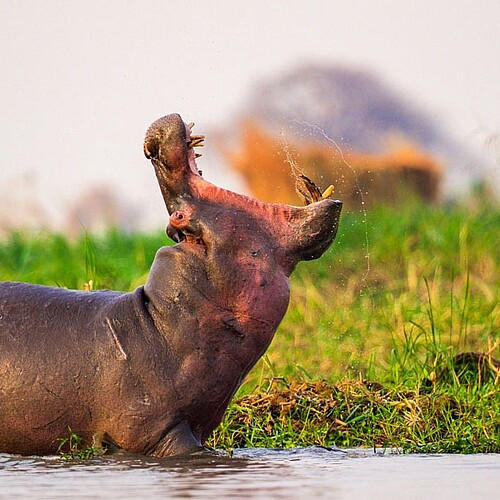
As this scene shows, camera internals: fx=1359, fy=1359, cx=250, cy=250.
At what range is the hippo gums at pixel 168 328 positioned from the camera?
491cm

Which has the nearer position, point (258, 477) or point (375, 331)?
point (258, 477)

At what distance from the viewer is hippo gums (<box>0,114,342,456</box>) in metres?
4.91

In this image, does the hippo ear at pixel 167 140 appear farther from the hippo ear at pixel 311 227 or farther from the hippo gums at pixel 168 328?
the hippo ear at pixel 311 227

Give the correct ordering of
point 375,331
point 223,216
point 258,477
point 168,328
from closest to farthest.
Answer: point 258,477, point 168,328, point 223,216, point 375,331

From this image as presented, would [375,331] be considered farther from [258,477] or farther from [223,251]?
[258,477]

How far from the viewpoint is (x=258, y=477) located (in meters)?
4.46

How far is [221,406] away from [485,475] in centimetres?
102

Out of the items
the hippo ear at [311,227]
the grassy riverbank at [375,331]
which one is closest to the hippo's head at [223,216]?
the hippo ear at [311,227]

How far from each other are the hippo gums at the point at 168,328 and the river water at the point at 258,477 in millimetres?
151

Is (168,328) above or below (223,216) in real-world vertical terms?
below

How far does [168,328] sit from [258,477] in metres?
0.76

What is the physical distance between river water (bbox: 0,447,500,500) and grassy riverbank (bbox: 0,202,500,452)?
620 mm

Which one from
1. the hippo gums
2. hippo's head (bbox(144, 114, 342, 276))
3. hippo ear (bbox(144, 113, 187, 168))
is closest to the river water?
the hippo gums

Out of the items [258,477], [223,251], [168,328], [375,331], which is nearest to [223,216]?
[223,251]
